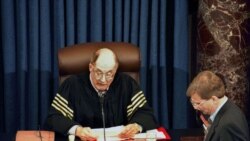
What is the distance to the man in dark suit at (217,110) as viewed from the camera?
251 cm

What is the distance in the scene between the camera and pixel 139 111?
349 centimetres

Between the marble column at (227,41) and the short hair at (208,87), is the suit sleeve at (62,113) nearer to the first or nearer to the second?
the short hair at (208,87)

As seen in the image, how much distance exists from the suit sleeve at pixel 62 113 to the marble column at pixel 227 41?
48.8 inches

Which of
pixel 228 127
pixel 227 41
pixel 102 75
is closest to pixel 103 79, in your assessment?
pixel 102 75

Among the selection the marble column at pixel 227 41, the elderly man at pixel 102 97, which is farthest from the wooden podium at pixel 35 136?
the marble column at pixel 227 41

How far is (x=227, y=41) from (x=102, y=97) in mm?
1196

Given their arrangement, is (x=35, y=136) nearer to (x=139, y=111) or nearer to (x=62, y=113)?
(x=62, y=113)

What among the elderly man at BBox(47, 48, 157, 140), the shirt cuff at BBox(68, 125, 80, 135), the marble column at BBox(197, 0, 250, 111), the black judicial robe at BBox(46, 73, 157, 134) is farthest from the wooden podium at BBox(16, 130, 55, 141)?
the marble column at BBox(197, 0, 250, 111)

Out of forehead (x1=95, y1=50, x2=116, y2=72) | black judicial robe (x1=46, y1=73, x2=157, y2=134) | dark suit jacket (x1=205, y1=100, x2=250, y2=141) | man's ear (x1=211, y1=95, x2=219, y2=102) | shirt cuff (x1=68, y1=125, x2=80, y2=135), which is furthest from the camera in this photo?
black judicial robe (x1=46, y1=73, x2=157, y2=134)

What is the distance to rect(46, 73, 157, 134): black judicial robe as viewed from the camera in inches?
137

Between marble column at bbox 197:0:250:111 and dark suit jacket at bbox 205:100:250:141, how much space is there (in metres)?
1.53


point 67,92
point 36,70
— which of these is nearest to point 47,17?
point 36,70

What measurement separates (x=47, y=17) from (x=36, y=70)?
0.46 metres

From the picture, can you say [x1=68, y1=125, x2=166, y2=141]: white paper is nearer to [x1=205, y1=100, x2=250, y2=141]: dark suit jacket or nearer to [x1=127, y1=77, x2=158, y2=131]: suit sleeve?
[x1=127, y1=77, x2=158, y2=131]: suit sleeve
